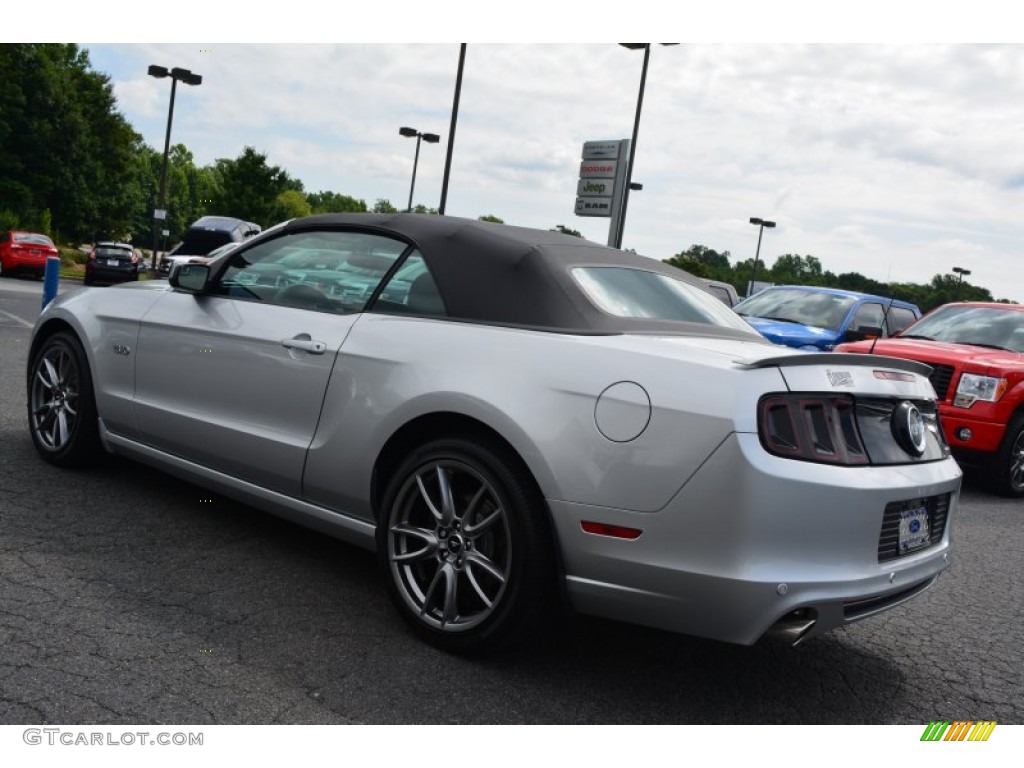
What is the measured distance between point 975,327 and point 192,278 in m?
7.44

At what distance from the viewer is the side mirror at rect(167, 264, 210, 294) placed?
439 cm

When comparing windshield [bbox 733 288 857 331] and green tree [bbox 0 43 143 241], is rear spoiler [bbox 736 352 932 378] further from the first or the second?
green tree [bbox 0 43 143 241]

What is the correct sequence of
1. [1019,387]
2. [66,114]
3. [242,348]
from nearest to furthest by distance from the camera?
[242,348] < [1019,387] < [66,114]

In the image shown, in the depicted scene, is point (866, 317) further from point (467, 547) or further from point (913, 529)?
point (467, 547)

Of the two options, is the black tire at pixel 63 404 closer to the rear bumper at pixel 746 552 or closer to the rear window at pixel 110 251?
the rear bumper at pixel 746 552

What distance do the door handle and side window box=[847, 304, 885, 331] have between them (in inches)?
348

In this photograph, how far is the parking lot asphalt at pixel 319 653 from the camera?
283 centimetres

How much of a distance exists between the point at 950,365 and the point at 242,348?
6216 mm

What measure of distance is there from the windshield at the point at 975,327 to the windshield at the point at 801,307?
1.89 m

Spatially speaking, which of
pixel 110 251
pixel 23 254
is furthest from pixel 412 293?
pixel 23 254

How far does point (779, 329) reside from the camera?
1086cm

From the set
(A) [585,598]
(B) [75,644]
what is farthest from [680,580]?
(B) [75,644]

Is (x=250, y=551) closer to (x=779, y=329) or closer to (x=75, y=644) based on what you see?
(x=75, y=644)

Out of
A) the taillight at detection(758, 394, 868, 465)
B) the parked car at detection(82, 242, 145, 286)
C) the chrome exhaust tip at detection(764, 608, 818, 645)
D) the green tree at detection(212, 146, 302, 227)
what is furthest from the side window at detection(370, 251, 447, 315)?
the green tree at detection(212, 146, 302, 227)
